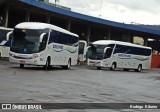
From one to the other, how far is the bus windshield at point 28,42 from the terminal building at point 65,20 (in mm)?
20383

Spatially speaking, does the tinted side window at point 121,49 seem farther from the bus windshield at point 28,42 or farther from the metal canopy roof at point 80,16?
the bus windshield at point 28,42

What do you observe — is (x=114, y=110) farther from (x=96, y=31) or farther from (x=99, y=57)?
(x=96, y=31)

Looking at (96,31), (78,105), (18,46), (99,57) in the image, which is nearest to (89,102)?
(78,105)

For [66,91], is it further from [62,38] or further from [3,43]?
[3,43]

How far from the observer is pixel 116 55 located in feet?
141

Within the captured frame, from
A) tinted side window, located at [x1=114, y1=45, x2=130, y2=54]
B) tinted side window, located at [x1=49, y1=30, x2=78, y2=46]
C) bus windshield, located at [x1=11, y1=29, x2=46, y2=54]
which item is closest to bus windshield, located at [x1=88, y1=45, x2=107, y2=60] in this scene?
tinted side window, located at [x1=114, y1=45, x2=130, y2=54]

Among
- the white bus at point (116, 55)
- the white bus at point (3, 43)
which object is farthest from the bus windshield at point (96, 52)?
the white bus at point (3, 43)

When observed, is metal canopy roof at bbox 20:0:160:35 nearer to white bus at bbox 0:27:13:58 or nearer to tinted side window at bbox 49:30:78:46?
white bus at bbox 0:27:13:58

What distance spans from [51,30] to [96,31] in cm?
5574

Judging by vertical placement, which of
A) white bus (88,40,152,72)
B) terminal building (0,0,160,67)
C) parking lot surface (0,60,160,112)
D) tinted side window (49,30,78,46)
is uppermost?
terminal building (0,0,160,67)

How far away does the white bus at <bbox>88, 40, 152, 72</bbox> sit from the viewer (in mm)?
41156

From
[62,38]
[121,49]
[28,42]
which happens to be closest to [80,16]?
[121,49]

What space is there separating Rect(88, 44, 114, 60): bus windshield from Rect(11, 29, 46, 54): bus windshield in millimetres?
13948

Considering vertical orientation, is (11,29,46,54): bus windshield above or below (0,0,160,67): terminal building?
below
